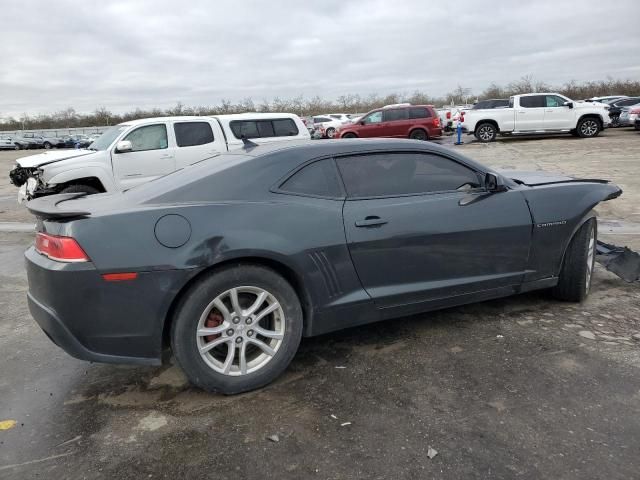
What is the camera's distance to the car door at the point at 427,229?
3.29m

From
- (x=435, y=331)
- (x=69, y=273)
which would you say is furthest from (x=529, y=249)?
(x=69, y=273)

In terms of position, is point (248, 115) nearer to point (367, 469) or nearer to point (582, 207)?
point (582, 207)

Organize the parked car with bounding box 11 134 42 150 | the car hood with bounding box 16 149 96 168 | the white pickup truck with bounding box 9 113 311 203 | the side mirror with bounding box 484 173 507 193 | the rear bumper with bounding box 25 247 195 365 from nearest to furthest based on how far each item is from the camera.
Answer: the rear bumper with bounding box 25 247 195 365, the side mirror with bounding box 484 173 507 193, the white pickup truck with bounding box 9 113 311 203, the car hood with bounding box 16 149 96 168, the parked car with bounding box 11 134 42 150

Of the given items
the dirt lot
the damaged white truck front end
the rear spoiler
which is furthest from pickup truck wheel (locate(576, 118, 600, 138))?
the rear spoiler

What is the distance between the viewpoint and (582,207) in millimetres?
3963

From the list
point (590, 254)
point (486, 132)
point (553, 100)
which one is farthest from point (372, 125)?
point (590, 254)

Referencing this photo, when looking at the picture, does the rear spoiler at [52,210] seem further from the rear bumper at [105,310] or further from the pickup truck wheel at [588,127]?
the pickup truck wheel at [588,127]

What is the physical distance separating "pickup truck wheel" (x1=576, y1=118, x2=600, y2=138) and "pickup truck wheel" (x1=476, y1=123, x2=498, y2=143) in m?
3.34

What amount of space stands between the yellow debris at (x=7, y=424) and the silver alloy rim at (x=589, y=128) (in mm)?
22968

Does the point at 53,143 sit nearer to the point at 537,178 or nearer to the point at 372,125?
the point at 372,125

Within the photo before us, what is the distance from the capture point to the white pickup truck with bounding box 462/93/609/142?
68.5 ft

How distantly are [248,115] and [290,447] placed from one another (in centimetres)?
891

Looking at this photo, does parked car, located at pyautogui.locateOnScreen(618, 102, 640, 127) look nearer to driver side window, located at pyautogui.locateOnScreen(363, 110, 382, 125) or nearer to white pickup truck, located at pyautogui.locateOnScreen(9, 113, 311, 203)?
driver side window, located at pyautogui.locateOnScreen(363, 110, 382, 125)

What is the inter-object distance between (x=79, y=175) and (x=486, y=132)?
17.6 metres
